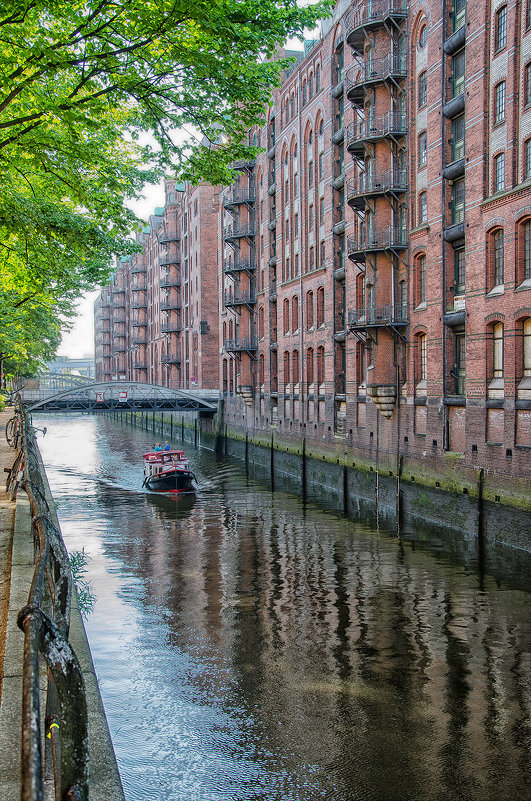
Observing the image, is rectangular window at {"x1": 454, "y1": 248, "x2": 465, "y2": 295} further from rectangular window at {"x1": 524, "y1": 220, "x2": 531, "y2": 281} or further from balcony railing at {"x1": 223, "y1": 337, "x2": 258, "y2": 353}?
balcony railing at {"x1": 223, "y1": 337, "x2": 258, "y2": 353}

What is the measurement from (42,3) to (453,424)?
1978cm

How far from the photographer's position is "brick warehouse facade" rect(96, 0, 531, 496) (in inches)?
870

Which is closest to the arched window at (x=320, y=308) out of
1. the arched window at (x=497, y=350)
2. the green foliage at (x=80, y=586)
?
the arched window at (x=497, y=350)

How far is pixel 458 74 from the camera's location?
2559cm

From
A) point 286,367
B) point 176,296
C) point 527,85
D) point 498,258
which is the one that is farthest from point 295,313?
point 176,296

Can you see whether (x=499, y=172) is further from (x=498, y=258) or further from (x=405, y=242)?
(x=405, y=242)

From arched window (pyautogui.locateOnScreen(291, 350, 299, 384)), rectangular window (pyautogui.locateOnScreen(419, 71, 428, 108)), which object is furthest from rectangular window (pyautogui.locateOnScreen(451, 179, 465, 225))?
arched window (pyautogui.locateOnScreen(291, 350, 299, 384))

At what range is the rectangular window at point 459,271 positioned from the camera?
25.6 m

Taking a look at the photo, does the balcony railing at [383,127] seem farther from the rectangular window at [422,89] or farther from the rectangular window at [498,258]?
the rectangular window at [498,258]

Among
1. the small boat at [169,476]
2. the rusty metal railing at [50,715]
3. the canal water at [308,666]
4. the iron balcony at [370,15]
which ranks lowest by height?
the canal water at [308,666]

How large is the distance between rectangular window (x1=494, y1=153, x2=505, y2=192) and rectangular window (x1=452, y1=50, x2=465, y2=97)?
3916mm

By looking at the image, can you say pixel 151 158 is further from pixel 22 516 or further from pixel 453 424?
pixel 453 424

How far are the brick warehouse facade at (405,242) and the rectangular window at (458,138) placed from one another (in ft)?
0.22

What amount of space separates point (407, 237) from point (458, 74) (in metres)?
6.07
